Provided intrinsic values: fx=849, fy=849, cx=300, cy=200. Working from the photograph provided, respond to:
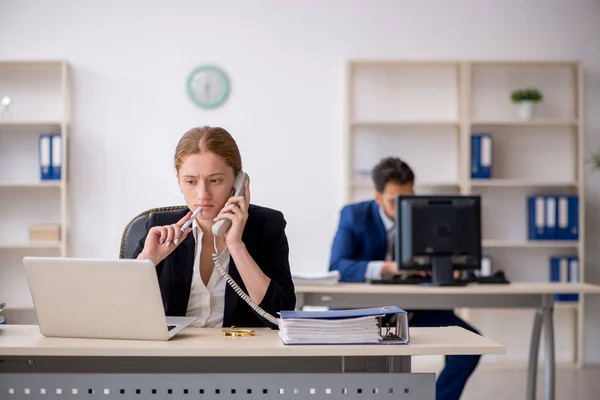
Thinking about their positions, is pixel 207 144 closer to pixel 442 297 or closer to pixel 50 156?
pixel 442 297

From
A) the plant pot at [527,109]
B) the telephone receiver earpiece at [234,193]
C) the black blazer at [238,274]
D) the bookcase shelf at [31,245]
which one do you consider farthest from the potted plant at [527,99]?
the telephone receiver earpiece at [234,193]

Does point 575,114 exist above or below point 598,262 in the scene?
above

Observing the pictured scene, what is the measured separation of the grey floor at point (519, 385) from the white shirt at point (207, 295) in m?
2.73

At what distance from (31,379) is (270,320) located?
64cm

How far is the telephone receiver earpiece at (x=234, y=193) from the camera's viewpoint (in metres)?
2.34

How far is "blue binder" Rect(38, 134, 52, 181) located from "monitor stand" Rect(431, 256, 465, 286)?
302 cm

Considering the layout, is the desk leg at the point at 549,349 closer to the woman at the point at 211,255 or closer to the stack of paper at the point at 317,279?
the stack of paper at the point at 317,279

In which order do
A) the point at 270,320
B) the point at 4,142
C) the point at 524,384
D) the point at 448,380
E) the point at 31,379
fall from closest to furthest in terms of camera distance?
the point at 31,379, the point at 270,320, the point at 448,380, the point at 524,384, the point at 4,142

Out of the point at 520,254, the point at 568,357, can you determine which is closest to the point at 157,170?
the point at 520,254

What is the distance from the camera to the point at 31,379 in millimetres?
2021

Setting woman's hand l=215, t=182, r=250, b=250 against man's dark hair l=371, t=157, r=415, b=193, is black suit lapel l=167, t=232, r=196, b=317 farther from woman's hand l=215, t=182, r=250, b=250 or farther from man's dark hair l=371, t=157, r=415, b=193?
man's dark hair l=371, t=157, r=415, b=193

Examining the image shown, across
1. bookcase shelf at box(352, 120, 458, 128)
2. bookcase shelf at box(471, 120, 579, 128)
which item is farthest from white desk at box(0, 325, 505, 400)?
bookcase shelf at box(471, 120, 579, 128)

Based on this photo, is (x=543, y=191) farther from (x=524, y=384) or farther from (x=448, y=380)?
(x=448, y=380)

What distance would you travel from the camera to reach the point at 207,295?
250 centimetres
